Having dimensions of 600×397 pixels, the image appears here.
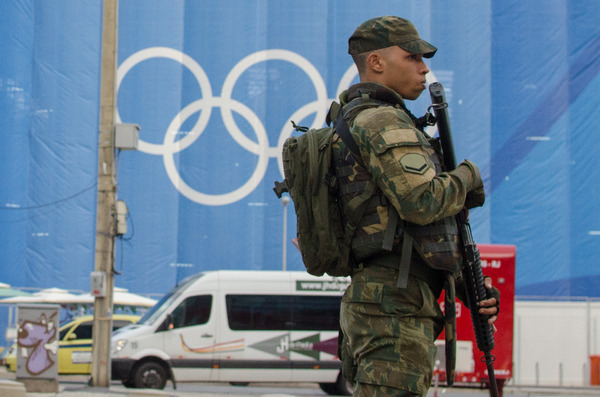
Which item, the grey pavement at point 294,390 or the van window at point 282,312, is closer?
the van window at point 282,312

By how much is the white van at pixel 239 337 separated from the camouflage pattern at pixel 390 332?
12.6 m

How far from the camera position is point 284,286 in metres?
15.9

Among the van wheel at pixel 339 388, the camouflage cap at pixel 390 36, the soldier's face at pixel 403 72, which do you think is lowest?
the van wheel at pixel 339 388

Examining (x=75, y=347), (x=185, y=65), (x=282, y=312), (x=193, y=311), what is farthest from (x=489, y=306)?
(x=185, y=65)

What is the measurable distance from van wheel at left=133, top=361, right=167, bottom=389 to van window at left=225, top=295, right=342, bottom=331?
140 cm

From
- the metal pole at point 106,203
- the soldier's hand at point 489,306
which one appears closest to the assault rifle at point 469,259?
the soldier's hand at point 489,306

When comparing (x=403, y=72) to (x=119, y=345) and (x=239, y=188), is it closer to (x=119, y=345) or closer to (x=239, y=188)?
(x=119, y=345)

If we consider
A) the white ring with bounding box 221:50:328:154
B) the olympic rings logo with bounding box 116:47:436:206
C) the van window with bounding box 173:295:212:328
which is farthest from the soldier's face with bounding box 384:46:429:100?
the white ring with bounding box 221:50:328:154

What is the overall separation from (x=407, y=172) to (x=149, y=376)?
43.8 ft

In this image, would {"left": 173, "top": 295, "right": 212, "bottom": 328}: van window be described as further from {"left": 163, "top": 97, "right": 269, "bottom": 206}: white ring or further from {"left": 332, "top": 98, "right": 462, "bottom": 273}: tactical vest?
{"left": 332, "top": 98, "right": 462, "bottom": 273}: tactical vest

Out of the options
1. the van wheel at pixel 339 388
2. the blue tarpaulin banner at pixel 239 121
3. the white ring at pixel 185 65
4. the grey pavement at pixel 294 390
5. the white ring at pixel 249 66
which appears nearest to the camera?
the van wheel at pixel 339 388

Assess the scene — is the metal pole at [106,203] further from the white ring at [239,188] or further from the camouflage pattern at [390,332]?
the camouflage pattern at [390,332]

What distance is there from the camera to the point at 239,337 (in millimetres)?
15734

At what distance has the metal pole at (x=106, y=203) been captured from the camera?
576 inches
